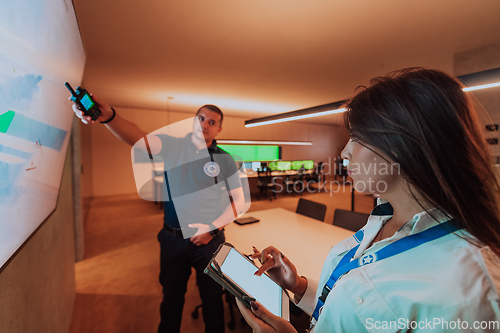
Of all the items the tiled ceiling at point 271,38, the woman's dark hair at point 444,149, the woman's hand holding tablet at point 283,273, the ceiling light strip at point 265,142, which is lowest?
the woman's hand holding tablet at point 283,273

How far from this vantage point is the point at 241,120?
8844 millimetres

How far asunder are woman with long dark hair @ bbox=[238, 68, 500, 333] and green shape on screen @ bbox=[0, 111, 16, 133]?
0.82 m

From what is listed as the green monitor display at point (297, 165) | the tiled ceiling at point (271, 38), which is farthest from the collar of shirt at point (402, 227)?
the green monitor display at point (297, 165)

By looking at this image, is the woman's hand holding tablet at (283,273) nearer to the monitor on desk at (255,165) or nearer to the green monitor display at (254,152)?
the monitor on desk at (255,165)

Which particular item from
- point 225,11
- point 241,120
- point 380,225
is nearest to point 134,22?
point 225,11

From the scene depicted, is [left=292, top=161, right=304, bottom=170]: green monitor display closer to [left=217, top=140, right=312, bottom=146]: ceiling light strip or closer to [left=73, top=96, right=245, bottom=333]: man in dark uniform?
[left=217, top=140, right=312, bottom=146]: ceiling light strip

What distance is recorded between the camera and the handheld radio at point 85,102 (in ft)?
2.54

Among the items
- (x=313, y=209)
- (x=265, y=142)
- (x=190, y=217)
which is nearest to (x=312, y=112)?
(x=313, y=209)

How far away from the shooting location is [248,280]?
789 millimetres

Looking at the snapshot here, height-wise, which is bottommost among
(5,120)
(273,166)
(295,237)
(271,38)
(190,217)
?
(295,237)

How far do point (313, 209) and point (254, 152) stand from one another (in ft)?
20.3

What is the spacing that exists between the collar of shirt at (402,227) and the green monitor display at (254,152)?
7.33m

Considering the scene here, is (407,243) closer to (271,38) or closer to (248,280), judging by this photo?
(248,280)

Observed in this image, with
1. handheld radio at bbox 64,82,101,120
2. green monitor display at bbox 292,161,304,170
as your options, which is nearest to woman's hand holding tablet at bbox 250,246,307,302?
handheld radio at bbox 64,82,101,120
